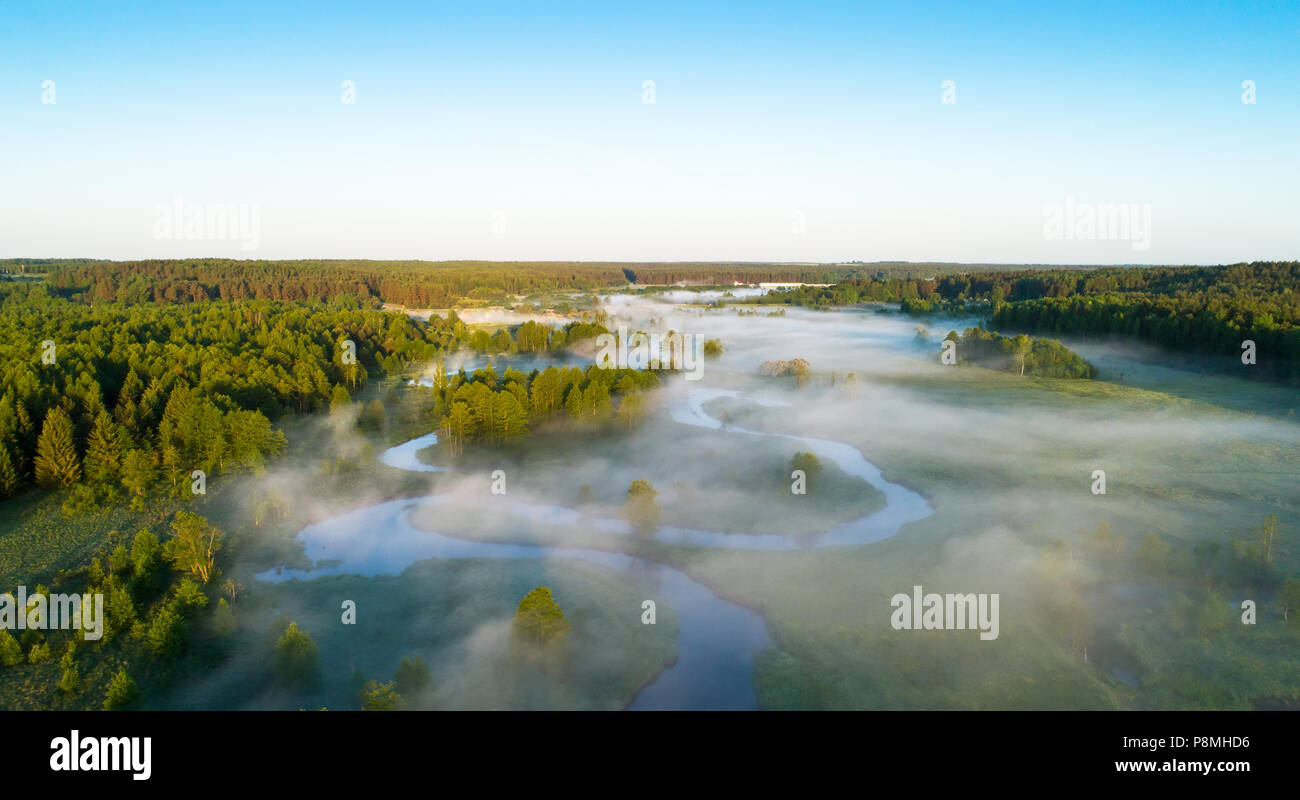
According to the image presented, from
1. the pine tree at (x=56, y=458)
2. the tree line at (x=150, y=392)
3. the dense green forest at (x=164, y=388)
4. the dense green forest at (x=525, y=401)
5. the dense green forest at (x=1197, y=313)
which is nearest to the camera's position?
the pine tree at (x=56, y=458)

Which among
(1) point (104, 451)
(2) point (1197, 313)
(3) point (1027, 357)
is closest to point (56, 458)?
(1) point (104, 451)

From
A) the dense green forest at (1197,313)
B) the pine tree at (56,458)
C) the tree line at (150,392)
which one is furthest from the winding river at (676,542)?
the dense green forest at (1197,313)

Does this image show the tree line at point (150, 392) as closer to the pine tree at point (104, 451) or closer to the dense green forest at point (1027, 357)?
the pine tree at point (104, 451)

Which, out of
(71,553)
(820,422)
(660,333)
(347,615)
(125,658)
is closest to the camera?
(125,658)

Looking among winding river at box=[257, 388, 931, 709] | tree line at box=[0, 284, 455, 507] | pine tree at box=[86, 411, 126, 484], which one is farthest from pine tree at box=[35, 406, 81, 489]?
winding river at box=[257, 388, 931, 709]
